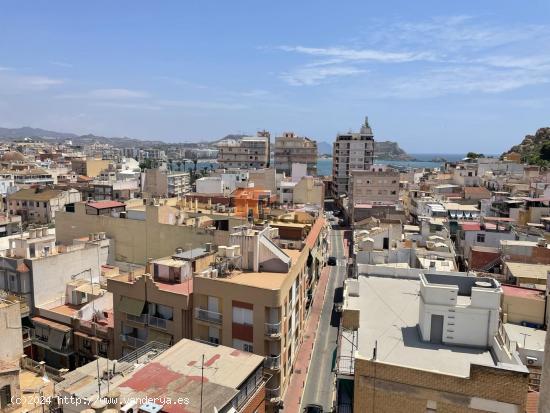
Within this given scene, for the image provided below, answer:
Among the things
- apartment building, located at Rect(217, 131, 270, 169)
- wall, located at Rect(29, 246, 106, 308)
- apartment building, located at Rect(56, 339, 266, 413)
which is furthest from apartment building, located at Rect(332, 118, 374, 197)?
apartment building, located at Rect(56, 339, 266, 413)

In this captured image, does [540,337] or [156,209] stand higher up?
[156,209]

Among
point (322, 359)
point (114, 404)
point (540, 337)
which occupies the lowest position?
point (322, 359)

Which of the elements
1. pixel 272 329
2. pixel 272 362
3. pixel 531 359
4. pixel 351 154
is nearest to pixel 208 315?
pixel 272 329

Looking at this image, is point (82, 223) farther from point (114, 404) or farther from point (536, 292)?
point (536, 292)

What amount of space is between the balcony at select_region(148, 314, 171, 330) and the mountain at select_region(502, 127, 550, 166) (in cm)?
10000

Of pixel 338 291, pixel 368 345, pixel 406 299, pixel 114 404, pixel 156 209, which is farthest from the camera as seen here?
pixel 338 291

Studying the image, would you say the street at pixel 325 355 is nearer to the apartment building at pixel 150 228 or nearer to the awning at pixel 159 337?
the awning at pixel 159 337

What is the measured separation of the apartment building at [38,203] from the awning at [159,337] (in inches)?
2172

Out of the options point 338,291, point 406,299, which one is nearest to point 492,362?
point 406,299

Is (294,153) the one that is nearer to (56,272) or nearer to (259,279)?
(56,272)

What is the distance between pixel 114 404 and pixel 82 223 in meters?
37.5

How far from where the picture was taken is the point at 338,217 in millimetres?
91875

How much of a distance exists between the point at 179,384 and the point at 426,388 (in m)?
8.39

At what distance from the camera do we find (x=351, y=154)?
343ft
